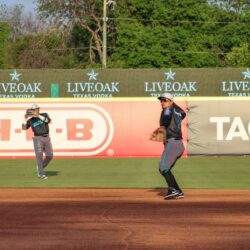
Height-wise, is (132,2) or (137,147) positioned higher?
(132,2)

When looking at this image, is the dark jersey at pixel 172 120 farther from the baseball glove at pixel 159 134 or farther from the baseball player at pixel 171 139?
the baseball glove at pixel 159 134

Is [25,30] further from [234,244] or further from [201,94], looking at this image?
[234,244]

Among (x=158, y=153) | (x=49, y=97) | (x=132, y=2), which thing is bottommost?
(x=158, y=153)

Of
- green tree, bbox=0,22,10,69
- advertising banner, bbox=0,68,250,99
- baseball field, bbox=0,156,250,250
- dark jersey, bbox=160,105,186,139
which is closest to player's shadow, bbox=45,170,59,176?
baseball field, bbox=0,156,250,250

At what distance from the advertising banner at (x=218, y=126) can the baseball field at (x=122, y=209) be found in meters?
5.00

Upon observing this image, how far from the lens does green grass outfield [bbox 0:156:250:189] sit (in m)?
20.0

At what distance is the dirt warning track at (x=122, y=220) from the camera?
1062 cm

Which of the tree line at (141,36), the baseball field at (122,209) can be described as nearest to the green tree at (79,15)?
the tree line at (141,36)

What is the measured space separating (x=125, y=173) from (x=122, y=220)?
34.6ft

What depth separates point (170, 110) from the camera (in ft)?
51.1

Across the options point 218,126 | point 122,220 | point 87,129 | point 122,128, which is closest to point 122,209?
point 122,220

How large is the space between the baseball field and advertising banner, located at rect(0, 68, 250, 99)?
7483mm

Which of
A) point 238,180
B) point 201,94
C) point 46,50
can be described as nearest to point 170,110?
point 238,180

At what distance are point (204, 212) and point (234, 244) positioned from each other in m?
3.40
